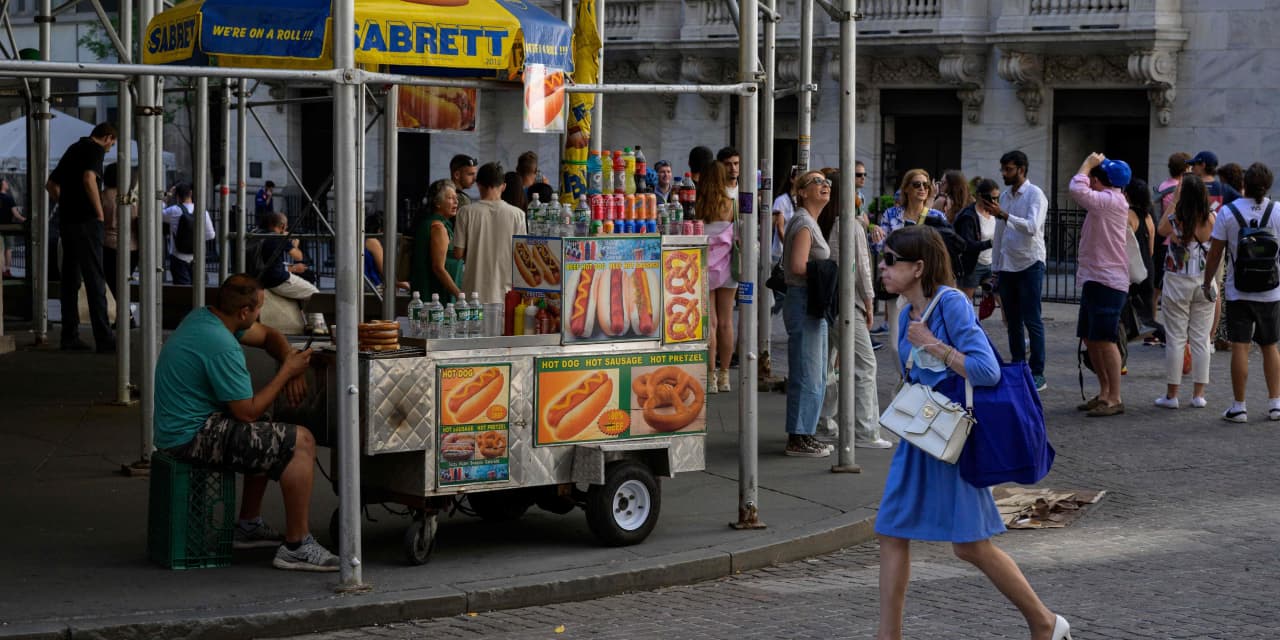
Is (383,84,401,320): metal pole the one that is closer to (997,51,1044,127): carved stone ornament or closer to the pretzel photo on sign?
the pretzel photo on sign

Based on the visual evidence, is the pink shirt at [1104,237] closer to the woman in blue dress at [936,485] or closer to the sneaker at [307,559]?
the woman in blue dress at [936,485]

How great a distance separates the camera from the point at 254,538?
8031 millimetres

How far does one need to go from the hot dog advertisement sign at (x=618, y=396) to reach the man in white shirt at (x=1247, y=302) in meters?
5.68

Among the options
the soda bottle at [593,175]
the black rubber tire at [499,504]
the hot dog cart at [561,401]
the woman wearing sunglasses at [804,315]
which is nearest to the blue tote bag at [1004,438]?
the hot dog cart at [561,401]

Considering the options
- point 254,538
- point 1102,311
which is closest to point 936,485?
point 254,538

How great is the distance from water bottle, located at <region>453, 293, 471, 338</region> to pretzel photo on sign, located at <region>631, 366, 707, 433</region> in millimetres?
882

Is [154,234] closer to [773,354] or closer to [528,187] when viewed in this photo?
[528,187]

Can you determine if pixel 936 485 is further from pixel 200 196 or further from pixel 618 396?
pixel 200 196

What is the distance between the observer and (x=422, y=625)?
702cm

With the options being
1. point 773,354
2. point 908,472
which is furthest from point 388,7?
point 773,354

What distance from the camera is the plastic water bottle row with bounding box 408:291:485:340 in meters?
7.71

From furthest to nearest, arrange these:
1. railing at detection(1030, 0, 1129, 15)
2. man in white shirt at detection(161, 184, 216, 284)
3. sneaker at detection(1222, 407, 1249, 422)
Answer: railing at detection(1030, 0, 1129, 15), man in white shirt at detection(161, 184, 216, 284), sneaker at detection(1222, 407, 1249, 422)

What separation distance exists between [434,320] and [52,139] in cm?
1879

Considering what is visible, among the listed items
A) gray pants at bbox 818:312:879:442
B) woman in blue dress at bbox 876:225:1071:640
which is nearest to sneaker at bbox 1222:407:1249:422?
gray pants at bbox 818:312:879:442
